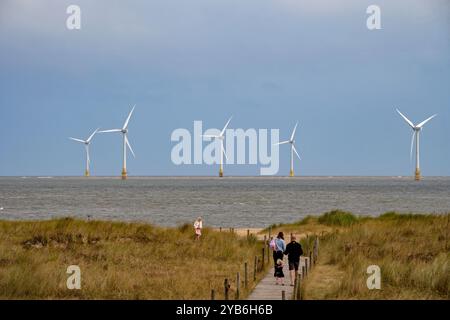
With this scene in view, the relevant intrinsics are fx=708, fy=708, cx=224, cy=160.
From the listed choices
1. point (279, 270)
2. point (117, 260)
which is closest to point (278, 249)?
point (279, 270)

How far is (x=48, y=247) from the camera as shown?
33031mm

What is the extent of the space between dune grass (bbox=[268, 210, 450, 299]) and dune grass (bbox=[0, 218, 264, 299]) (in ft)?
9.53

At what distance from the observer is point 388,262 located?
26250 mm

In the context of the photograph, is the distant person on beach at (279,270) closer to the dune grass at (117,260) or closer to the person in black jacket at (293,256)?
the person in black jacket at (293,256)

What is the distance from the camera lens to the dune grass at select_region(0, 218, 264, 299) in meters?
22.2

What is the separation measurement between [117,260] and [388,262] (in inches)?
437

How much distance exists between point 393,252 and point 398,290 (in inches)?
341

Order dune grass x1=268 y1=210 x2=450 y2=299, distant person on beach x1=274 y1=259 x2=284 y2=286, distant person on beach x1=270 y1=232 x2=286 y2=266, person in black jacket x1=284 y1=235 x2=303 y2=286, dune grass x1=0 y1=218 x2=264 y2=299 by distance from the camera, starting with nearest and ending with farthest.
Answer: dune grass x1=268 y1=210 x2=450 y2=299, dune grass x1=0 y1=218 x2=264 y2=299, person in black jacket x1=284 y1=235 x2=303 y2=286, distant person on beach x1=274 y1=259 x2=284 y2=286, distant person on beach x1=270 y1=232 x2=286 y2=266

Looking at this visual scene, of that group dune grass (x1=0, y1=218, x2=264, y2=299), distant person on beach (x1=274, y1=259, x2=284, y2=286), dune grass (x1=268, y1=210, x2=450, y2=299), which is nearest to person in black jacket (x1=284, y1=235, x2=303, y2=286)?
distant person on beach (x1=274, y1=259, x2=284, y2=286)

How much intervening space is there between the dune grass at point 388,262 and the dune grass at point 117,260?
2904 mm

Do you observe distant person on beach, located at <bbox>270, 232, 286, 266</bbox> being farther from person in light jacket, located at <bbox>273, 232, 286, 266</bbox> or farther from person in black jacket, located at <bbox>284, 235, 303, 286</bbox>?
person in black jacket, located at <bbox>284, 235, 303, 286</bbox>
